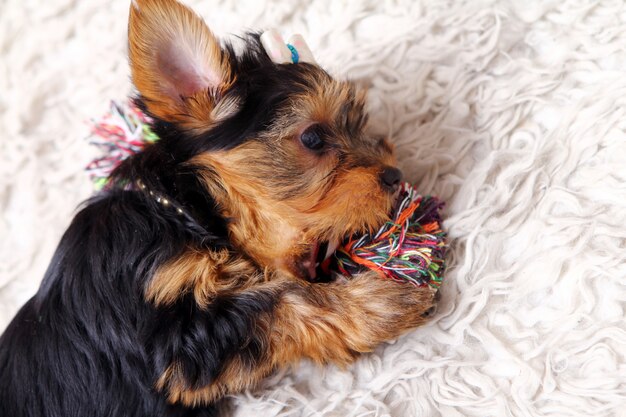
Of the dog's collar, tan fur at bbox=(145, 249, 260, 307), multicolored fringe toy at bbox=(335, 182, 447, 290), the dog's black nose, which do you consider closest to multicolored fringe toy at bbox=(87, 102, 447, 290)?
multicolored fringe toy at bbox=(335, 182, 447, 290)

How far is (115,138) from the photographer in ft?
8.80

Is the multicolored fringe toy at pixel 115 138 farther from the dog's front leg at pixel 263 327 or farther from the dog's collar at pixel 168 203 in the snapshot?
the dog's front leg at pixel 263 327

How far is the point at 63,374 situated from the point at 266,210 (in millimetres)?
787

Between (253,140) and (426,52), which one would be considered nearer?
(253,140)

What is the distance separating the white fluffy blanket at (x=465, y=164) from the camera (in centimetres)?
Answer: 178

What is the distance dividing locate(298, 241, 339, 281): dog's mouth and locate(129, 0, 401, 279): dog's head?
2cm

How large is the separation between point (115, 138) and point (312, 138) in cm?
115

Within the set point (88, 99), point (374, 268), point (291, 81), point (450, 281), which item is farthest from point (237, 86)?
point (88, 99)

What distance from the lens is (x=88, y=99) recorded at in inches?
122

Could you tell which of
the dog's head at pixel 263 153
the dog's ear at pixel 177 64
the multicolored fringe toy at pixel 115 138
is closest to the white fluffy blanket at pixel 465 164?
the multicolored fringe toy at pixel 115 138

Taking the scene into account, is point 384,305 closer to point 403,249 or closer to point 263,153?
point 403,249

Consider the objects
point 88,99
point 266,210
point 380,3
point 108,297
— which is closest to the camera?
point 108,297

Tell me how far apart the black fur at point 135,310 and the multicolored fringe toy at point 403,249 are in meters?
0.35

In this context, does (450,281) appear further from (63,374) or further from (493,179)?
(63,374)
